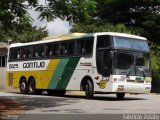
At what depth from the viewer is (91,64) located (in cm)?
2639

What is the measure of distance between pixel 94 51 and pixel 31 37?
117 ft

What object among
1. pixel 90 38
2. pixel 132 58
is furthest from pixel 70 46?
pixel 132 58

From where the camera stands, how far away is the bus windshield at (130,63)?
25359mm

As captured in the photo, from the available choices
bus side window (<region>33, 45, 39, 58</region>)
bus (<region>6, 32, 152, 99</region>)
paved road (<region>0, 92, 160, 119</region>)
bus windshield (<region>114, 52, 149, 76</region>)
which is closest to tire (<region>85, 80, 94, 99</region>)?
Result: bus (<region>6, 32, 152, 99</region>)

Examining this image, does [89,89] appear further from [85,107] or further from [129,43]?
[85,107]

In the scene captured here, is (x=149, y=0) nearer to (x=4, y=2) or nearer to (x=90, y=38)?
(x=90, y=38)

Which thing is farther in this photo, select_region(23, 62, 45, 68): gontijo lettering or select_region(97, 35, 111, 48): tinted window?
select_region(23, 62, 45, 68): gontijo lettering

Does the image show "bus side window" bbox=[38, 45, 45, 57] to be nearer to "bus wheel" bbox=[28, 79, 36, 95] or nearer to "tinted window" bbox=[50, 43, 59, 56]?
"tinted window" bbox=[50, 43, 59, 56]

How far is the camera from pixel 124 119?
50.4 feet

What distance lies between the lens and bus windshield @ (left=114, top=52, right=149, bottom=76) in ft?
83.2

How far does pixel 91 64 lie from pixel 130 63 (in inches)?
81.2

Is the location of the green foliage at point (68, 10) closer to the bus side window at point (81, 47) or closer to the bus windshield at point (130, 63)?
the bus windshield at point (130, 63)

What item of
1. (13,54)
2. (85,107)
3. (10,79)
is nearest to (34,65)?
(13,54)

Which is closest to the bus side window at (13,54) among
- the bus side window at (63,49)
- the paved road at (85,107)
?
the bus side window at (63,49)
